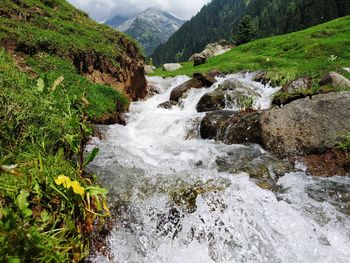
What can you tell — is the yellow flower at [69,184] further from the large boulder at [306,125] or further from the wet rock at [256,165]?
the large boulder at [306,125]

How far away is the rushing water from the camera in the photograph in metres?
5.02

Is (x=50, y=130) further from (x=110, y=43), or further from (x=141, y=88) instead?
(x=141, y=88)

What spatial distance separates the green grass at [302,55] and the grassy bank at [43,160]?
1480 cm

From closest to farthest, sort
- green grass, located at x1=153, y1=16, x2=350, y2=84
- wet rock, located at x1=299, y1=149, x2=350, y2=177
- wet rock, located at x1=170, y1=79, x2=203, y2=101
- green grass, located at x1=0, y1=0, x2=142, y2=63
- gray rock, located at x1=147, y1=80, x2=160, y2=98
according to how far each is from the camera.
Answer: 1. wet rock, located at x1=299, y1=149, x2=350, y2=177
2. green grass, located at x1=0, y1=0, x2=142, y2=63
3. wet rock, located at x1=170, y1=79, x2=203, y2=101
4. green grass, located at x1=153, y1=16, x2=350, y2=84
5. gray rock, located at x1=147, y1=80, x2=160, y2=98

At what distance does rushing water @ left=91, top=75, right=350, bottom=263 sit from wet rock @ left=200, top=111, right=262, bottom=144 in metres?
2.61

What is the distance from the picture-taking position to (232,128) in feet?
35.7

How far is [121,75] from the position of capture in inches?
725

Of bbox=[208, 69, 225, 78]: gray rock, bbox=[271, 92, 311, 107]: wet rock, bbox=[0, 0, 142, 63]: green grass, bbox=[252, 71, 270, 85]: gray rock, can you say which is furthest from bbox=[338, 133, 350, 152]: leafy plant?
bbox=[208, 69, 225, 78]: gray rock

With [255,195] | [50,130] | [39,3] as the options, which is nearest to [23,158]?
[50,130]

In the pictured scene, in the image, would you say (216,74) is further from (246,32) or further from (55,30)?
(246,32)

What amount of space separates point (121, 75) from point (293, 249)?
597 inches

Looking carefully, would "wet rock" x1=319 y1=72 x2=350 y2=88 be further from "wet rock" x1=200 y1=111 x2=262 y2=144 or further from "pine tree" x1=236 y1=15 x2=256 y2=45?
"pine tree" x1=236 y1=15 x2=256 y2=45

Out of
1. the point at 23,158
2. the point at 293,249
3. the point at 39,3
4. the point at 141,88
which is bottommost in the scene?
the point at 141,88

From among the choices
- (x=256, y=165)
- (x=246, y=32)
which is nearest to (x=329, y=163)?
(x=256, y=165)
